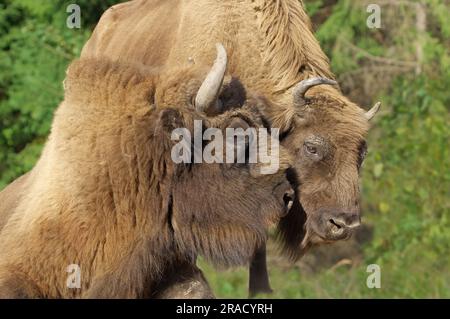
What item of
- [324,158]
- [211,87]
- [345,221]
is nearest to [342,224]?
[345,221]

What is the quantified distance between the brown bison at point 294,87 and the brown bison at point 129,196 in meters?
0.77

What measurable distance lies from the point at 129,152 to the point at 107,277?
26.5 inches

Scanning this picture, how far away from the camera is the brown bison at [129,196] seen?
18.9 feet

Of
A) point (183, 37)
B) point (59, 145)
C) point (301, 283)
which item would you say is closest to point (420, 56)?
point (301, 283)

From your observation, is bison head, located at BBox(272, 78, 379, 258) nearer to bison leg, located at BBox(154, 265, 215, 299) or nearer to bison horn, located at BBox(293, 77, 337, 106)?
bison horn, located at BBox(293, 77, 337, 106)

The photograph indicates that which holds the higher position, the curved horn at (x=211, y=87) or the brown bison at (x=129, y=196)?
the curved horn at (x=211, y=87)

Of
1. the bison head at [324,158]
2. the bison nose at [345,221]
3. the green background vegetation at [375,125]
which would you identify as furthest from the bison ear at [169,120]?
the green background vegetation at [375,125]

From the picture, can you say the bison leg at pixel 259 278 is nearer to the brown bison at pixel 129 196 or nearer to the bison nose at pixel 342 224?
the bison nose at pixel 342 224

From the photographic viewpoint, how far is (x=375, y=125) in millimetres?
13109

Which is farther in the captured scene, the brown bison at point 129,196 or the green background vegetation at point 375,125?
the green background vegetation at point 375,125

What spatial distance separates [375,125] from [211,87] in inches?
298

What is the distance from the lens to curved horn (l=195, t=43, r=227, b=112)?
228 inches

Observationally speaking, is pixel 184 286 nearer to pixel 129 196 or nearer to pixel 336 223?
pixel 129 196

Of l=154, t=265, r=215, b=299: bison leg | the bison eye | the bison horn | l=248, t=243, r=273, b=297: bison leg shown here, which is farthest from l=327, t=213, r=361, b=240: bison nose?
l=248, t=243, r=273, b=297: bison leg
